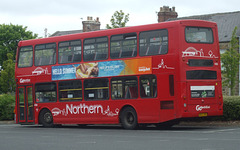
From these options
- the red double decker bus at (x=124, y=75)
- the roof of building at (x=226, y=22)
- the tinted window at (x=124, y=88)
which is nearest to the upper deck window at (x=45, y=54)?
the red double decker bus at (x=124, y=75)

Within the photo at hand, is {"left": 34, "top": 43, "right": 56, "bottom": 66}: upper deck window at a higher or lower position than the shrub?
higher

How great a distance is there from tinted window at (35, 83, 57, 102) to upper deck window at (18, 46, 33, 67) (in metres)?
1.28

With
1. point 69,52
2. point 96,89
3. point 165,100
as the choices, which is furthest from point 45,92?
point 165,100

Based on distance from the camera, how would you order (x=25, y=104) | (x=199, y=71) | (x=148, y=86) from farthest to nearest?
(x=25, y=104) → (x=148, y=86) → (x=199, y=71)

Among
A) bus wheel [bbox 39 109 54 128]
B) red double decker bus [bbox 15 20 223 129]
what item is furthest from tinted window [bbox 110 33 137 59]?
bus wheel [bbox 39 109 54 128]

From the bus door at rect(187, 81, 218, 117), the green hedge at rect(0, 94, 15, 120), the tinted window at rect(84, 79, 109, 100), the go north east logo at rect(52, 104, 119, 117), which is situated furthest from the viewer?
the green hedge at rect(0, 94, 15, 120)

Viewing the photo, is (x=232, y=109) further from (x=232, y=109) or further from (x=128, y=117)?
(x=128, y=117)

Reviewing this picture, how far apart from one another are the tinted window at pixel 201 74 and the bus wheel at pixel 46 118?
8.57 metres

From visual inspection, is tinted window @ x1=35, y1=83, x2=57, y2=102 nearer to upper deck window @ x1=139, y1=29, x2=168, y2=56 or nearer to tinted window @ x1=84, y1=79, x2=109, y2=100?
tinted window @ x1=84, y1=79, x2=109, y2=100

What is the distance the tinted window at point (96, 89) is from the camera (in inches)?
953

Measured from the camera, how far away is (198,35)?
21984mm

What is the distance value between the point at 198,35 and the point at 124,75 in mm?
3682

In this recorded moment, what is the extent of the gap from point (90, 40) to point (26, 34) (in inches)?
2196

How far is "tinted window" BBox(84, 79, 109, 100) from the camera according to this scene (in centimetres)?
2422
